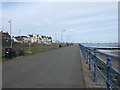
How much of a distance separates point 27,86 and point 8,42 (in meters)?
16.0

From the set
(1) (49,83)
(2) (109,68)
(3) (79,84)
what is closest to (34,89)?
(1) (49,83)

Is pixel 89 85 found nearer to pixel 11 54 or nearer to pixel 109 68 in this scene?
pixel 109 68

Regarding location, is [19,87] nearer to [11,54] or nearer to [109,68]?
[109,68]

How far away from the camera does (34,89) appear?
7070 mm

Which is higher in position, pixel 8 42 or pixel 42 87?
pixel 8 42

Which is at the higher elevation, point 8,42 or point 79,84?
point 8,42

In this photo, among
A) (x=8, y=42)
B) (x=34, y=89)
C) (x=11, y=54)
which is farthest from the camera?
(x=8, y=42)

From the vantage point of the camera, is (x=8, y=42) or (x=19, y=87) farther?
(x=8, y=42)

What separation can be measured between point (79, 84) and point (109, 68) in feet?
8.94

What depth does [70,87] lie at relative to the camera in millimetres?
7445

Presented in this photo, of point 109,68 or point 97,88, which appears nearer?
point 109,68

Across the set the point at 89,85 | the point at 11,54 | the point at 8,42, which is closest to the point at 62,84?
the point at 89,85

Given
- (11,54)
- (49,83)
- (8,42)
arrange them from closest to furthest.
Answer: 1. (49,83)
2. (11,54)
3. (8,42)

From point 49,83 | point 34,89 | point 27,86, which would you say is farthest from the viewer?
point 49,83
